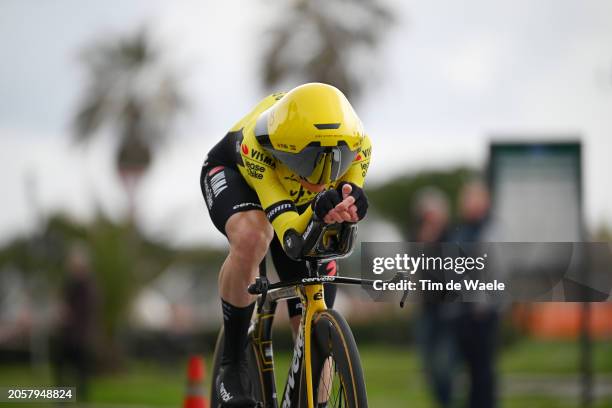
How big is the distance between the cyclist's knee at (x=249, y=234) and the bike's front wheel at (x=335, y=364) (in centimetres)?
57

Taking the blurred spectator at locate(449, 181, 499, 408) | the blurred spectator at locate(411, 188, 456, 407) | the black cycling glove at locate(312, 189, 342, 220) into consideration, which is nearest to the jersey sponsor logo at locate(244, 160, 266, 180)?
the black cycling glove at locate(312, 189, 342, 220)

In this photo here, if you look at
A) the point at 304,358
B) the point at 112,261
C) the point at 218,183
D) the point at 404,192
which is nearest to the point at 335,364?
the point at 304,358

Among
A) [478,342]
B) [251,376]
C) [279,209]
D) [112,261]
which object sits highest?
[112,261]

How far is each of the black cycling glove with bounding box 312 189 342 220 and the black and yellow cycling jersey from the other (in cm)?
14

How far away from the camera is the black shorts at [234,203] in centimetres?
532

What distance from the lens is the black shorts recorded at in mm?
5320

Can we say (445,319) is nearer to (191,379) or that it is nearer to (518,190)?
(518,190)

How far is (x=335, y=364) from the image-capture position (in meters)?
4.76

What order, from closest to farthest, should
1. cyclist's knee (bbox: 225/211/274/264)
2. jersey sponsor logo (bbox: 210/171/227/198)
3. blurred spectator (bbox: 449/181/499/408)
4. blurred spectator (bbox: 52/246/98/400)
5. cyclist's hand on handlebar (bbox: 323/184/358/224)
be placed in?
cyclist's hand on handlebar (bbox: 323/184/358/224) < cyclist's knee (bbox: 225/211/274/264) < jersey sponsor logo (bbox: 210/171/227/198) < blurred spectator (bbox: 449/181/499/408) < blurred spectator (bbox: 52/246/98/400)

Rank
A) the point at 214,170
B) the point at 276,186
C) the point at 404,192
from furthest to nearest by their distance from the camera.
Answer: the point at 404,192 → the point at 214,170 → the point at 276,186

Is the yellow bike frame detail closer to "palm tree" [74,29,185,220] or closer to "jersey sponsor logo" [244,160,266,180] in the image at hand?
"jersey sponsor logo" [244,160,266,180]

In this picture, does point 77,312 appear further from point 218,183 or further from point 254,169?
point 254,169

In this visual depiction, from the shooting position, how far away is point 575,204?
1095cm

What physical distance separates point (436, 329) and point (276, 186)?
19.6ft
